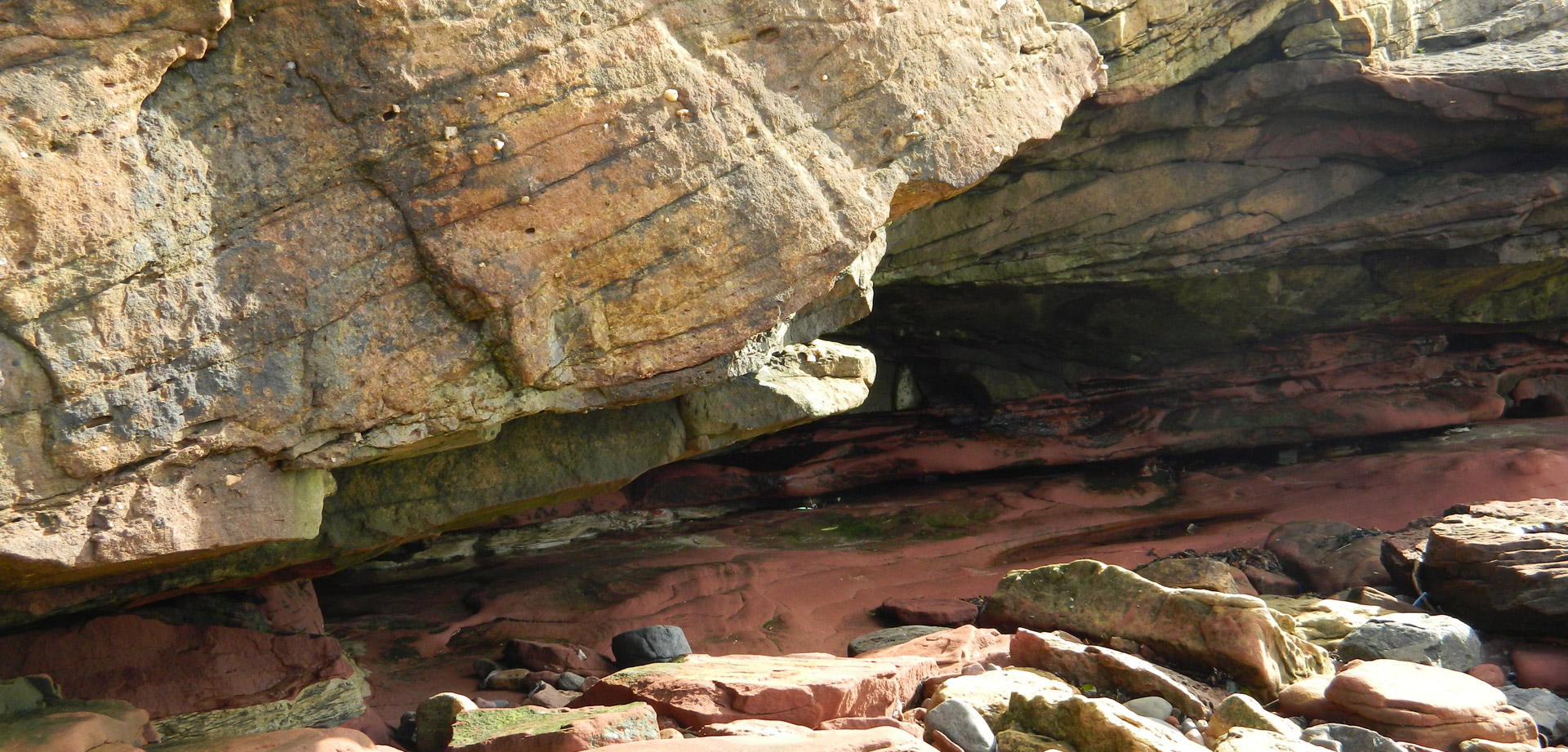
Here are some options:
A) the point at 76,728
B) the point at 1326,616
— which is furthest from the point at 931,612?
the point at 76,728

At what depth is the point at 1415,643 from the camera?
17.8 ft

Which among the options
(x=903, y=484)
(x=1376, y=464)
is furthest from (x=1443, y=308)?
(x=903, y=484)

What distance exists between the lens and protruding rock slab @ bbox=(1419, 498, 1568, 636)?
5.72 m

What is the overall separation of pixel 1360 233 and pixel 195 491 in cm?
951

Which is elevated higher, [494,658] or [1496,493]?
[494,658]

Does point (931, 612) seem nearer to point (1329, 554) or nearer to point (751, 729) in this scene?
point (1329, 554)

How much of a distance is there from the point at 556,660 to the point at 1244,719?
3650mm

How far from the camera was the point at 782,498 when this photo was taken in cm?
1120

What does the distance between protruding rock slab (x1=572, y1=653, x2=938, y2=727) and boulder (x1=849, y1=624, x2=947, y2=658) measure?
1.63m

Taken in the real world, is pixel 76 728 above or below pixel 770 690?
above

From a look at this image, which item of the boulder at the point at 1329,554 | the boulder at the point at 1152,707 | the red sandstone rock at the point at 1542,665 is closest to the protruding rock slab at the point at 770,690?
the boulder at the point at 1152,707

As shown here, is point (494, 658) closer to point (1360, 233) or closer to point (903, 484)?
point (903, 484)

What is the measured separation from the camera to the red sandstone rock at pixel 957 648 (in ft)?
17.6

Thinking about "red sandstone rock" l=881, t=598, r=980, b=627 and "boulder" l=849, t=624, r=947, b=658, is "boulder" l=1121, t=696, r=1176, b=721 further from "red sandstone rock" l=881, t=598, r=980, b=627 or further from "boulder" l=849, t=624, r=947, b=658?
"red sandstone rock" l=881, t=598, r=980, b=627
